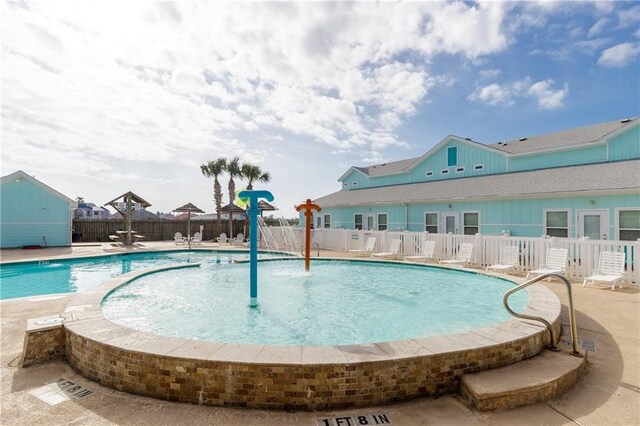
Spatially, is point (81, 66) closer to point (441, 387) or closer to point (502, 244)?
point (441, 387)

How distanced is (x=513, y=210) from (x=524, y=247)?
16.1ft

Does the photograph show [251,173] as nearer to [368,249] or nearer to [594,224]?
Answer: [368,249]

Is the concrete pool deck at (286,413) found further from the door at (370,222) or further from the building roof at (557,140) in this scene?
the door at (370,222)

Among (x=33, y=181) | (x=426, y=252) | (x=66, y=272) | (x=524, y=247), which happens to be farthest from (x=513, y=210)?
(x=33, y=181)

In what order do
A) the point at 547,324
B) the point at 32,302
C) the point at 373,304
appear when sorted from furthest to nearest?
the point at 373,304 → the point at 32,302 → the point at 547,324

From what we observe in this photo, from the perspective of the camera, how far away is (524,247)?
10.9 meters

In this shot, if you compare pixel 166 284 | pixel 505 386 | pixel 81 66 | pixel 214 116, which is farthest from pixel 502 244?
pixel 81 66

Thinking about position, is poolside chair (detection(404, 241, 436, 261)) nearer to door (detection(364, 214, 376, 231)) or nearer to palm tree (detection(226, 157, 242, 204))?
door (detection(364, 214, 376, 231))

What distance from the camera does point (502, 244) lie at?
37.6ft

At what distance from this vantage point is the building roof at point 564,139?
51.2 ft

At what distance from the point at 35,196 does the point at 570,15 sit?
93.3ft

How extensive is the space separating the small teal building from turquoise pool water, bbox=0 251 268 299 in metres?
7.43

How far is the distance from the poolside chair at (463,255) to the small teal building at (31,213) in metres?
22.8

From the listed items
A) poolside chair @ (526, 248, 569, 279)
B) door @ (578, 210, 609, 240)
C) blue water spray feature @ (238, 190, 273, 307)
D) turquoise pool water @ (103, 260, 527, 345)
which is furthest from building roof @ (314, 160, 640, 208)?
blue water spray feature @ (238, 190, 273, 307)
